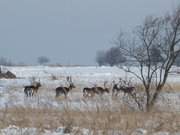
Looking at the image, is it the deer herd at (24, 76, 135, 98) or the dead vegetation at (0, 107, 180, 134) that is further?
the deer herd at (24, 76, 135, 98)

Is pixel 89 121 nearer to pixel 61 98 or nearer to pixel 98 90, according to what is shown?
pixel 61 98

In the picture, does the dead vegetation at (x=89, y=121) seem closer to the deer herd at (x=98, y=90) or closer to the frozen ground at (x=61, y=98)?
the frozen ground at (x=61, y=98)

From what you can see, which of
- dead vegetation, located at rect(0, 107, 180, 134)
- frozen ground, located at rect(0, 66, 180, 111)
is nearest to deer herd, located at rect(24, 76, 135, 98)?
frozen ground, located at rect(0, 66, 180, 111)

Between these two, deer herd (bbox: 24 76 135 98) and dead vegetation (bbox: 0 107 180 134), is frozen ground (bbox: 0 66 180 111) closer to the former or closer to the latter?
deer herd (bbox: 24 76 135 98)

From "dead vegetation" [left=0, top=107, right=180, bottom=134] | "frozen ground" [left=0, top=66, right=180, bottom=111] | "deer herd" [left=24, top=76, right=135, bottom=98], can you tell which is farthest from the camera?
"deer herd" [left=24, top=76, right=135, bottom=98]

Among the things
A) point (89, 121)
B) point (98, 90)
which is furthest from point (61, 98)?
point (89, 121)

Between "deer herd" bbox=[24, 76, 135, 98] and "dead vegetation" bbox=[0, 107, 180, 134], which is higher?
"dead vegetation" bbox=[0, 107, 180, 134]

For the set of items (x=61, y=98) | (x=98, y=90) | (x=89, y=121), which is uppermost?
(x=89, y=121)

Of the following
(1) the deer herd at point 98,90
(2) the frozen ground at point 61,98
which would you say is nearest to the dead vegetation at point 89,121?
(2) the frozen ground at point 61,98

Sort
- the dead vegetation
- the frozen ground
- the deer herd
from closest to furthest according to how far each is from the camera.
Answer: the dead vegetation < the frozen ground < the deer herd

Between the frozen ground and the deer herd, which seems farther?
the deer herd

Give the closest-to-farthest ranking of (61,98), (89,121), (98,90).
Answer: (89,121)
(61,98)
(98,90)

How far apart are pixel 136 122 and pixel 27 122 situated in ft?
5.43

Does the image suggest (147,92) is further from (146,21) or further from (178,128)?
(178,128)
